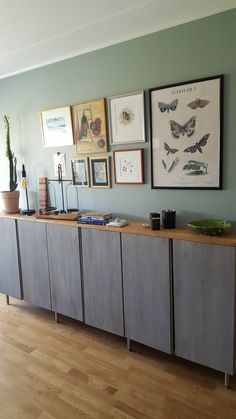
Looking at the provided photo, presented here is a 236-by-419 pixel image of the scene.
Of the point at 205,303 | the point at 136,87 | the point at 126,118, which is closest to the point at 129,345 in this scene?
the point at 205,303

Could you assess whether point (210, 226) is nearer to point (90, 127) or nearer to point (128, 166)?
point (128, 166)

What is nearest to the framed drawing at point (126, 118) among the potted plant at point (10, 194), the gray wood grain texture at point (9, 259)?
the potted plant at point (10, 194)

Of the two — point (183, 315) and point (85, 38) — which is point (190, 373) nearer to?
point (183, 315)

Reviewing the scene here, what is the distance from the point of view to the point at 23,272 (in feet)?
9.64

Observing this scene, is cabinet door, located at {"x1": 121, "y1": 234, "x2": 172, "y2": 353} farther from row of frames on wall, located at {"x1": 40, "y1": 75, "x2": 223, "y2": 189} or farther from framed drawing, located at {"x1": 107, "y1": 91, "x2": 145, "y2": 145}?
framed drawing, located at {"x1": 107, "y1": 91, "x2": 145, "y2": 145}

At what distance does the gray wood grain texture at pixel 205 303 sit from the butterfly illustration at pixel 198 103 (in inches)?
37.5

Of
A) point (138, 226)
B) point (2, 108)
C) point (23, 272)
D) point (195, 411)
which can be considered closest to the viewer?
point (195, 411)

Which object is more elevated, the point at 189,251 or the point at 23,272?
the point at 189,251

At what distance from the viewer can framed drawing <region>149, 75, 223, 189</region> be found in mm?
2033

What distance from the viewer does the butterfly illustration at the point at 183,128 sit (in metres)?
2.12

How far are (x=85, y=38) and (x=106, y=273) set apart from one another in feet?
6.15

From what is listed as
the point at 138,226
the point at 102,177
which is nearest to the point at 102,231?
the point at 138,226

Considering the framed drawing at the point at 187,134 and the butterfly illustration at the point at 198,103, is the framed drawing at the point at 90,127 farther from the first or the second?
the butterfly illustration at the point at 198,103

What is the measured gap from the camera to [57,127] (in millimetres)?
2891
